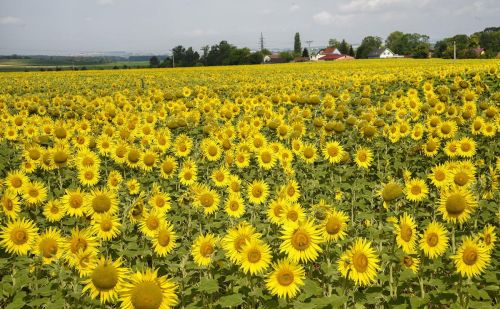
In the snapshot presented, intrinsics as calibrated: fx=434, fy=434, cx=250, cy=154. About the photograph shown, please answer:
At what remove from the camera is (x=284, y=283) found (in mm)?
3389

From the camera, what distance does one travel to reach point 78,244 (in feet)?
12.1

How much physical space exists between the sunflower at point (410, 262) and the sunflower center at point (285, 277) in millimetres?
1226

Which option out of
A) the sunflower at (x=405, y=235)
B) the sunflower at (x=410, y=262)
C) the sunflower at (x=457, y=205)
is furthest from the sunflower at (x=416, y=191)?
the sunflower at (x=405, y=235)

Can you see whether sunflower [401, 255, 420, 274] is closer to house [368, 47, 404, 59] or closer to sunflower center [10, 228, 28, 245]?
sunflower center [10, 228, 28, 245]

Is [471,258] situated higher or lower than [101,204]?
lower

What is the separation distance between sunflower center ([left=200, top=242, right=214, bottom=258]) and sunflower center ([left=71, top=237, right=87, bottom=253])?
1.04 metres

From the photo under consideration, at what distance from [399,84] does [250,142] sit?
561 inches

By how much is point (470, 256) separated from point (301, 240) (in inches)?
59.6

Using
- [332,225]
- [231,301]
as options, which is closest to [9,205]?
[231,301]

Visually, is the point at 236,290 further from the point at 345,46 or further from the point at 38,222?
the point at 345,46

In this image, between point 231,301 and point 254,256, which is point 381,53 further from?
point 231,301

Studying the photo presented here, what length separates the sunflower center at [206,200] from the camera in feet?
17.7

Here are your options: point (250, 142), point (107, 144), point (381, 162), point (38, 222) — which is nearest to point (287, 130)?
point (250, 142)

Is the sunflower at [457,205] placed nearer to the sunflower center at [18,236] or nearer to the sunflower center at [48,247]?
the sunflower center at [48,247]
